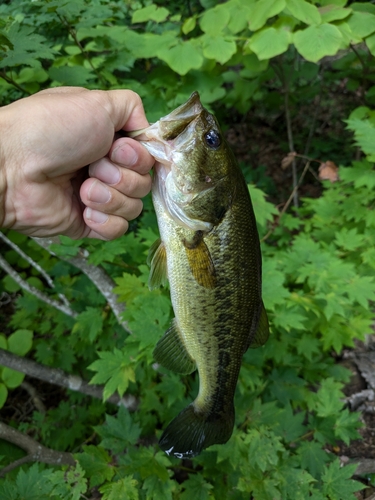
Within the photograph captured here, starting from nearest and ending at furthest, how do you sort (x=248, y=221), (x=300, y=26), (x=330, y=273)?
1. (x=248, y=221)
2. (x=330, y=273)
3. (x=300, y=26)

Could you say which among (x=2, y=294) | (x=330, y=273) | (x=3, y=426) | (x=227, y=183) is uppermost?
(x=227, y=183)

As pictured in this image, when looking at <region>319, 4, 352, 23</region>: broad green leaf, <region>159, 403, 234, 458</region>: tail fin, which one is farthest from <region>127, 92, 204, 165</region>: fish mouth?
<region>319, 4, 352, 23</region>: broad green leaf

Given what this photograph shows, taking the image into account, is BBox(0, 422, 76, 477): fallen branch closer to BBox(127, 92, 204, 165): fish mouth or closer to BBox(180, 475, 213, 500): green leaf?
BBox(180, 475, 213, 500): green leaf

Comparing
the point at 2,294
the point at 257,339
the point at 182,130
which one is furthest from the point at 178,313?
the point at 2,294

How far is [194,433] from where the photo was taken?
1708 millimetres

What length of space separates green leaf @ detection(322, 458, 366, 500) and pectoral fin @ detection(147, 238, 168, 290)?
5.38ft

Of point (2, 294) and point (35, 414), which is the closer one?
point (35, 414)

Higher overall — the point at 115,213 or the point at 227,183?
the point at 227,183

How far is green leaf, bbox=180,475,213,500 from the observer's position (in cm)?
199

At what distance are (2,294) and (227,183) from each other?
3433 millimetres

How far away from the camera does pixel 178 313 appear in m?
1.57

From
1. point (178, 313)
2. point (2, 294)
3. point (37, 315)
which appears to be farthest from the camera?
point (2, 294)

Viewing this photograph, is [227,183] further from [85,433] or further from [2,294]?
[2,294]

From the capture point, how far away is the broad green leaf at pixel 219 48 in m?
2.64
